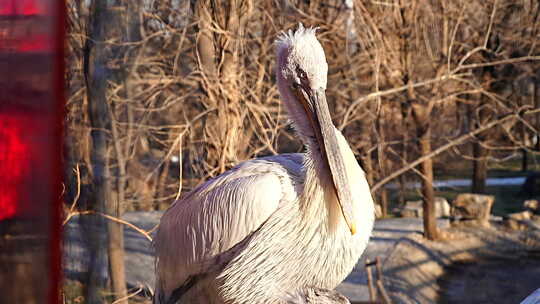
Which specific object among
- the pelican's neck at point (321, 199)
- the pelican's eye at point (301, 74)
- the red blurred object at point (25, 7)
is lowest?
the pelican's neck at point (321, 199)

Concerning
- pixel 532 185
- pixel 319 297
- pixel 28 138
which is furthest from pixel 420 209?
pixel 28 138

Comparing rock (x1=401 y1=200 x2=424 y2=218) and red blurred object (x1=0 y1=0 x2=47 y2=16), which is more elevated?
red blurred object (x1=0 y1=0 x2=47 y2=16)

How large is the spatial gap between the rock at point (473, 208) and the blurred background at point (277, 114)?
0.03 meters

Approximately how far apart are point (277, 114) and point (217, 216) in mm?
2712

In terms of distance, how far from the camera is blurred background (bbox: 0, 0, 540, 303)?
0.70m

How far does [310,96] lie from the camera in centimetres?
194

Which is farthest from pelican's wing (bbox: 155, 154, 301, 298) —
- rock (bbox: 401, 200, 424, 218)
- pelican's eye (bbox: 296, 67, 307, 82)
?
rock (bbox: 401, 200, 424, 218)

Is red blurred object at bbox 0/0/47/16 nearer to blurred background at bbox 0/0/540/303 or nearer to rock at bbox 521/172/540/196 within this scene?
blurred background at bbox 0/0/540/303

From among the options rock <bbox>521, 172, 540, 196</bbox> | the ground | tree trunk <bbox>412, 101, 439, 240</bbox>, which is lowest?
the ground

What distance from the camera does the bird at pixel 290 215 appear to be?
1.86m

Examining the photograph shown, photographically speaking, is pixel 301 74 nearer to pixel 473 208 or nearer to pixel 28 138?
pixel 28 138

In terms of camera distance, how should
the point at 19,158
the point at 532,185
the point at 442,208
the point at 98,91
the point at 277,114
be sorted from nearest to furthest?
the point at 19,158, the point at 98,91, the point at 277,114, the point at 442,208, the point at 532,185

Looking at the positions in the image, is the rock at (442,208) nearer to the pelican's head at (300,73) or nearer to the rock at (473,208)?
the rock at (473,208)

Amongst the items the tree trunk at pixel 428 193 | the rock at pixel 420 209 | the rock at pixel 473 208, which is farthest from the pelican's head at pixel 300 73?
the rock at pixel 420 209
